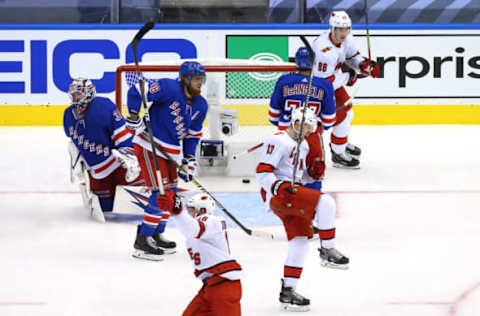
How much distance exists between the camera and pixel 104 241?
5586mm

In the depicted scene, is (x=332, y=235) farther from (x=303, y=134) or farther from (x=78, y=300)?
(x=78, y=300)

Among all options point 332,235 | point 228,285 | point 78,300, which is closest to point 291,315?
point 332,235

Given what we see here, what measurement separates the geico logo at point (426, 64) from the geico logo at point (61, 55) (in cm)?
216

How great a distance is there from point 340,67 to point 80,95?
8.16 ft

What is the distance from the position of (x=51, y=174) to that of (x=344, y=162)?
2503mm

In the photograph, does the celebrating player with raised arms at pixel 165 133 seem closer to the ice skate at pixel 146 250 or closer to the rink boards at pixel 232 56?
the ice skate at pixel 146 250

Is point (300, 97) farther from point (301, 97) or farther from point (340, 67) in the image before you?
point (340, 67)

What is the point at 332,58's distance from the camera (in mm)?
7387

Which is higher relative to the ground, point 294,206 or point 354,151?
point 294,206

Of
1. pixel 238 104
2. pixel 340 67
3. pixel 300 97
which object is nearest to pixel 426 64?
pixel 238 104

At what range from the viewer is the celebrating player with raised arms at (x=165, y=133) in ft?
16.8


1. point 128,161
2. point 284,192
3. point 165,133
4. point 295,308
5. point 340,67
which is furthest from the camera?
point 340,67

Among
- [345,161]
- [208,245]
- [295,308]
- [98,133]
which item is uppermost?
[98,133]

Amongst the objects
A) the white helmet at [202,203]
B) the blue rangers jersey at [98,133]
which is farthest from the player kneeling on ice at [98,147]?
the white helmet at [202,203]
